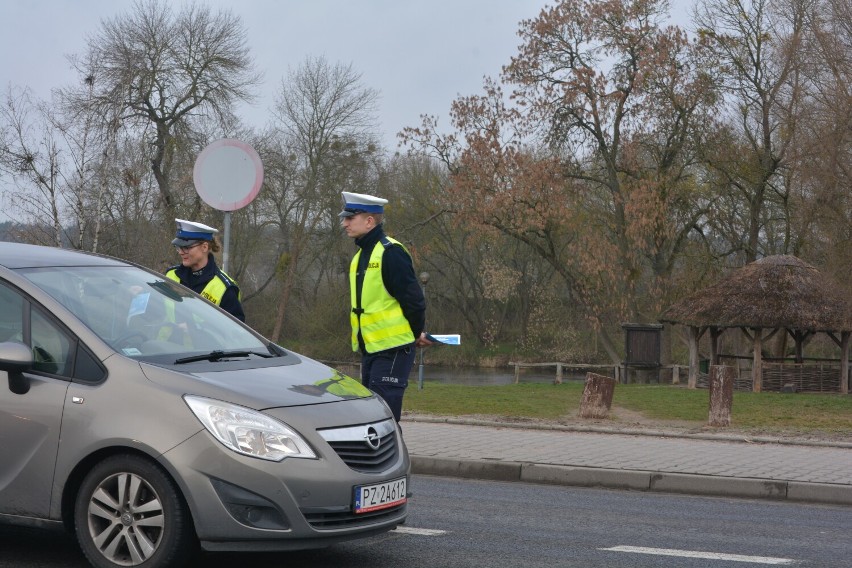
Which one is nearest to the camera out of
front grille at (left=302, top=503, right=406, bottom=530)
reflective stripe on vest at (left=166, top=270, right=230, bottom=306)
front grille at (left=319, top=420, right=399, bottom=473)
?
front grille at (left=302, top=503, right=406, bottom=530)

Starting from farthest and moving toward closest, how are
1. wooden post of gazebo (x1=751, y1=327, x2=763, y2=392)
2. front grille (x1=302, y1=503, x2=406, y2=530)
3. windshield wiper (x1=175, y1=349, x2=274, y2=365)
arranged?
wooden post of gazebo (x1=751, y1=327, x2=763, y2=392) < windshield wiper (x1=175, y1=349, x2=274, y2=365) < front grille (x1=302, y1=503, x2=406, y2=530)

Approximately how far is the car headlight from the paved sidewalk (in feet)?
17.2

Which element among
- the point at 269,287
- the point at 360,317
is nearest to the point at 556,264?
the point at 269,287

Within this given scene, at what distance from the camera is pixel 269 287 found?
66438 millimetres

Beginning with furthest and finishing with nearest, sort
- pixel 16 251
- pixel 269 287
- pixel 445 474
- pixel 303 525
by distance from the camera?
pixel 269 287, pixel 445 474, pixel 16 251, pixel 303 525

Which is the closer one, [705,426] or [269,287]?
[705,426]

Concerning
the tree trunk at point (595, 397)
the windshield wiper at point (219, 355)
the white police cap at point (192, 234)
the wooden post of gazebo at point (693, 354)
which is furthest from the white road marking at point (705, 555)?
the wooden post of gazebo at point (693, 354)

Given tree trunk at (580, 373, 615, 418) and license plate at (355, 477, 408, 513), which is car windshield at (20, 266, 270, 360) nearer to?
license plate at (355, 477, 408, 513)

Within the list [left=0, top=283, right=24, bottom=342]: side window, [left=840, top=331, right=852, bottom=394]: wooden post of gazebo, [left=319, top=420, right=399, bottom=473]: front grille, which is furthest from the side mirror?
[left=840, top=331, right=852, bottom=394]: wooden post of gazebo

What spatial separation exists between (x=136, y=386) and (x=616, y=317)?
1566 inches

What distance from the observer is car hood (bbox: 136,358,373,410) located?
560 cm

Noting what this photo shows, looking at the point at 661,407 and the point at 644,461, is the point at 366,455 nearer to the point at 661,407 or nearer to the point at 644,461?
the point at 644,461

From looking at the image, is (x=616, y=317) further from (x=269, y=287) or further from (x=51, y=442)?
(x=51, y=442)

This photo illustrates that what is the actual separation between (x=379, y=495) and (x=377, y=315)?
7.58 feet
